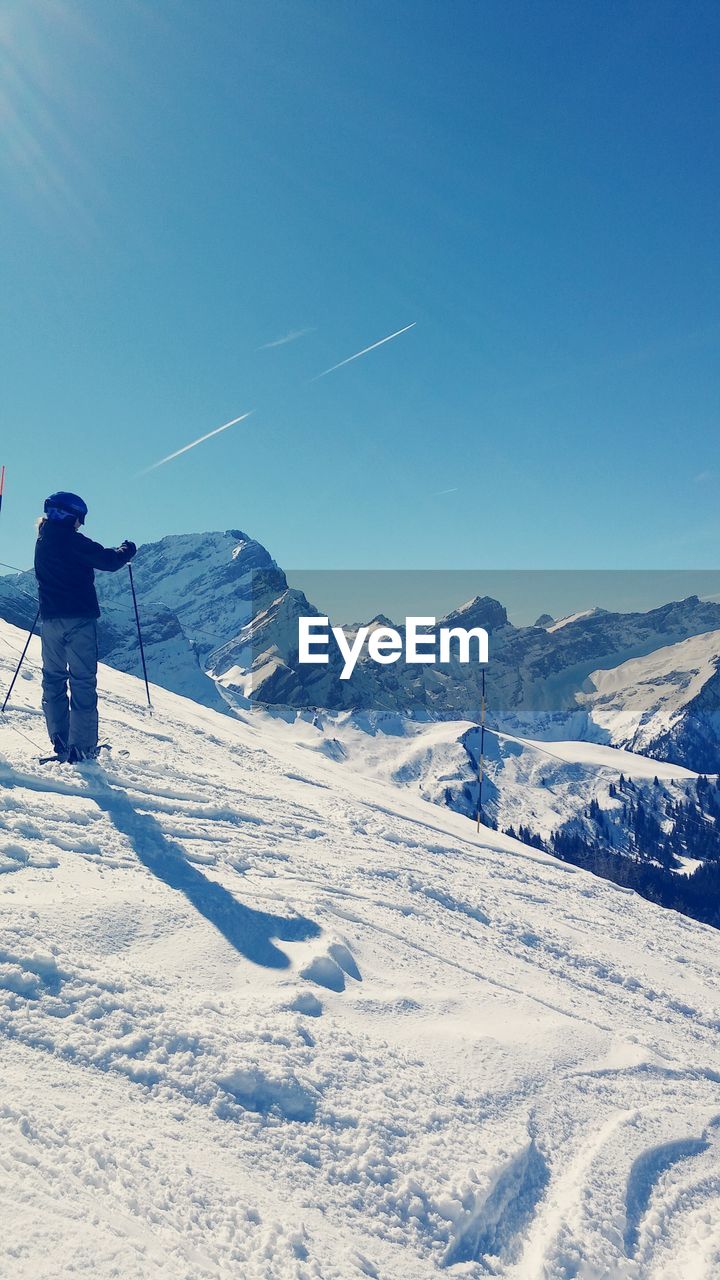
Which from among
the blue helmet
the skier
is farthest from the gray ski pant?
the blue helmet

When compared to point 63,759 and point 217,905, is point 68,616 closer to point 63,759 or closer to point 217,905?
point 63,759

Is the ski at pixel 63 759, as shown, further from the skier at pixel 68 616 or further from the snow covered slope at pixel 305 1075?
the snow covered slope at pixel 305 1075

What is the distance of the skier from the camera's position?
876 centimetres

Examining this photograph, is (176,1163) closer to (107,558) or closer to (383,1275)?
(383,1275)

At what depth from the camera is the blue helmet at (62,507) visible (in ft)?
28.7

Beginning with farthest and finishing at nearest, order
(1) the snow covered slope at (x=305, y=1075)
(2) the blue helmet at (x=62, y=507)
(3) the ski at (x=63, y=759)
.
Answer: (2) the blue helmet at (x=62, y=507) < (3) the ski at (x=63, y=759) < (1) the snow covered slope at (x=305, y=1075)

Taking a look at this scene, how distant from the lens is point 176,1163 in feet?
9.91

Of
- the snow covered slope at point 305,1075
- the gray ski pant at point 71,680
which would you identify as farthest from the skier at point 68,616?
the snow covered slope at point 305,1075

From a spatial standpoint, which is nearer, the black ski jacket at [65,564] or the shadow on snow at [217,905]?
the shadow on snow at [217,905]

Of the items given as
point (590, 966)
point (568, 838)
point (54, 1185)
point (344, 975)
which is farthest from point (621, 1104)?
point (568, 838)

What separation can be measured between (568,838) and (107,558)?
17851 cm

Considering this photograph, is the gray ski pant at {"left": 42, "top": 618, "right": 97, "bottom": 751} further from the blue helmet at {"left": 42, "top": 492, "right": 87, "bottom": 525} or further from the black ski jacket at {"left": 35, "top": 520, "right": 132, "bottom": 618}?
the blue helmet at {"left": 42, "top": 492, "right": 87, "bottom": 525}

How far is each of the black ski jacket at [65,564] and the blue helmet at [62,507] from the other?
96mm

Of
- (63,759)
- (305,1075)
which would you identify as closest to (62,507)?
(63,759)
